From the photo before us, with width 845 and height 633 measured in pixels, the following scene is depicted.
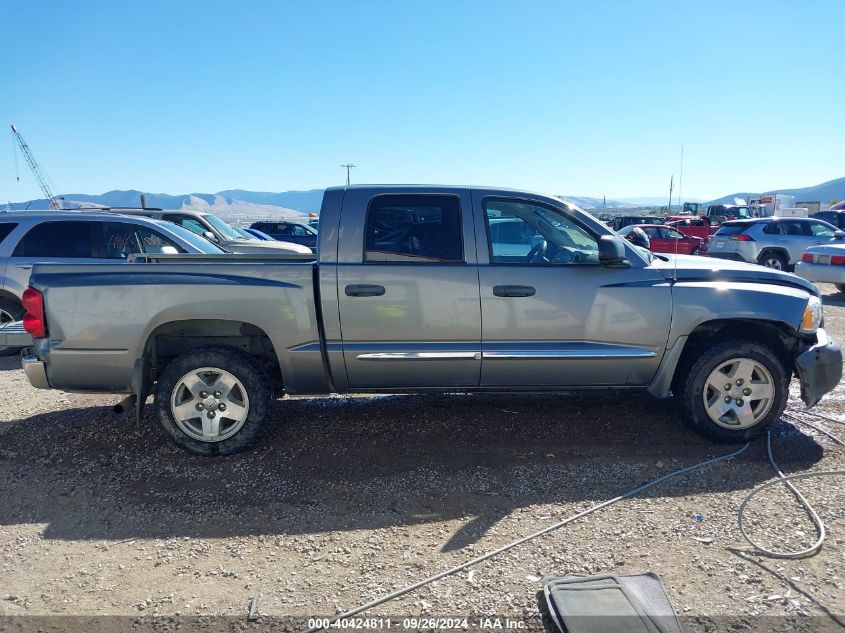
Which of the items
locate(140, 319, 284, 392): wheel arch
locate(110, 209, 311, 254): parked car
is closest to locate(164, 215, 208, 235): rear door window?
locate(110, 209, 311, 254): parked car

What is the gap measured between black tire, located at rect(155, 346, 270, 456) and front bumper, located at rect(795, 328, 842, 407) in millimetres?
3911

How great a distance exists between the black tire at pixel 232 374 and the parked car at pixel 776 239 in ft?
48.4

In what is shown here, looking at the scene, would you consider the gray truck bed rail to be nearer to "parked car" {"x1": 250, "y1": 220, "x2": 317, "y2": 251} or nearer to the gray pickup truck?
the gray pickup truck

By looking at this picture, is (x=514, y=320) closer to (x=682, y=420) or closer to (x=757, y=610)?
(x=682, y=420)

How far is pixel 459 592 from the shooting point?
2713 millimetres

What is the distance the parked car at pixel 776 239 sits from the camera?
48.6ft

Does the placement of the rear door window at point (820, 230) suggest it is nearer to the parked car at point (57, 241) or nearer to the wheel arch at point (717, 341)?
the wheel arch at point (717, 341)

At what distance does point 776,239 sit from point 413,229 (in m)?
14.3

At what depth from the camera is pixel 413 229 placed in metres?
4.21

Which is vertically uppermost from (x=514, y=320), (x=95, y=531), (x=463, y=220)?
(x=463, y=220)

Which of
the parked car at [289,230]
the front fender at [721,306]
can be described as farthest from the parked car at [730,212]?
the front fender at [721,306]

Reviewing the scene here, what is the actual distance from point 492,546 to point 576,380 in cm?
162

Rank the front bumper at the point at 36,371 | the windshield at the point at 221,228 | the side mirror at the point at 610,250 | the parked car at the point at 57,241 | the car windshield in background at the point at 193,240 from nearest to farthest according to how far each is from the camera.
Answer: the side mirror at the point at 610,250 < the front bumper at the point at 36,371 < the parked car at the point at 57,241 < the car windshield in background at the point at 193,240 < the windshield at the point at 221,228

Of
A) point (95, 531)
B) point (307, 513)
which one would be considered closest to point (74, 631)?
point (95, 531)
